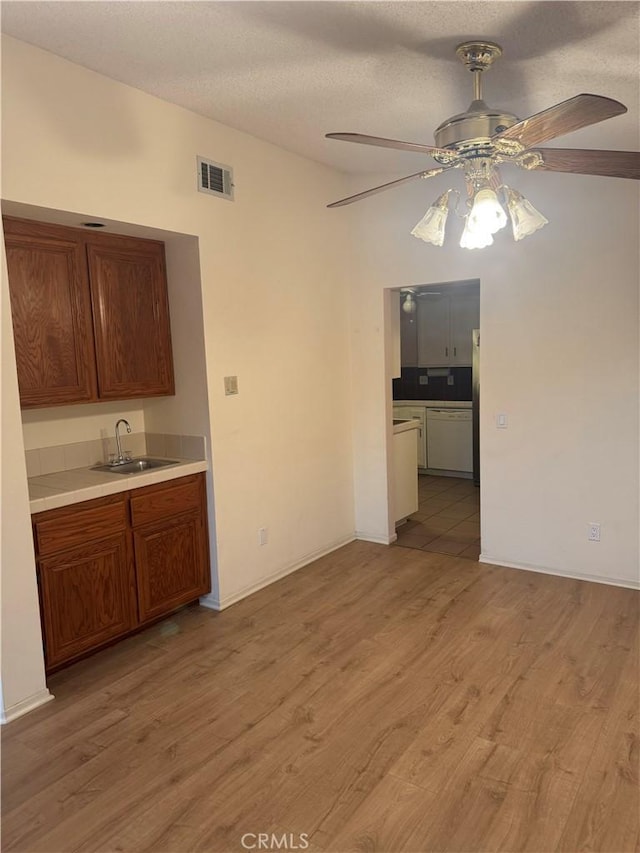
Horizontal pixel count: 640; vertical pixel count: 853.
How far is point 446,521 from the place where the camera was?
533cm

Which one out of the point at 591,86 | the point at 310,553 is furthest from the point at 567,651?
the point at 591,86

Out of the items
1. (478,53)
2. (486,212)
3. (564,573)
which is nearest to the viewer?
(486,212)

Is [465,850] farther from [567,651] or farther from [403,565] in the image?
[403,565]

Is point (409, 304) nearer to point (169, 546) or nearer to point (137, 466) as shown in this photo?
point (137, 466)

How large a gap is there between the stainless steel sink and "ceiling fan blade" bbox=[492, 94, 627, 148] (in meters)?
2.51

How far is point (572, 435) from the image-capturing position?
384 centimetres

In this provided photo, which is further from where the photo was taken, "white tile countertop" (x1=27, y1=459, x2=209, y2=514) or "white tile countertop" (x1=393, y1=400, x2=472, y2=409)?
"white tile countertop" (x1=393, y1=400, x2=472, y2=409)

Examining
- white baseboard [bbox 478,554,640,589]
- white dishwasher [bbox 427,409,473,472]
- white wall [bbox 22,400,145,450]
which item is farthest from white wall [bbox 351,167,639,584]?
white dishwasher [bbox 427,409,473,472]

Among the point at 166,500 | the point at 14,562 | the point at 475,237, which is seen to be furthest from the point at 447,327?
the point at 14,562

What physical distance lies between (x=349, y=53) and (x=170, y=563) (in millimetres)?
2732

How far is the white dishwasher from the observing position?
6809 mm

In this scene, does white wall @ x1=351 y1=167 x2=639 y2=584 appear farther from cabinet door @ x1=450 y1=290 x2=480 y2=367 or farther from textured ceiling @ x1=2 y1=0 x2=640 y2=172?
cabinet door @ x1=450 y1=290 x2=480 y2=367

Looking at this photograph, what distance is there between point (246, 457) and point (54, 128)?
2061mm

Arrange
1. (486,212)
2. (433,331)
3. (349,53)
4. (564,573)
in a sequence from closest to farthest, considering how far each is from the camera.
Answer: (486,212), (349,53), (564,573), (433,331)
